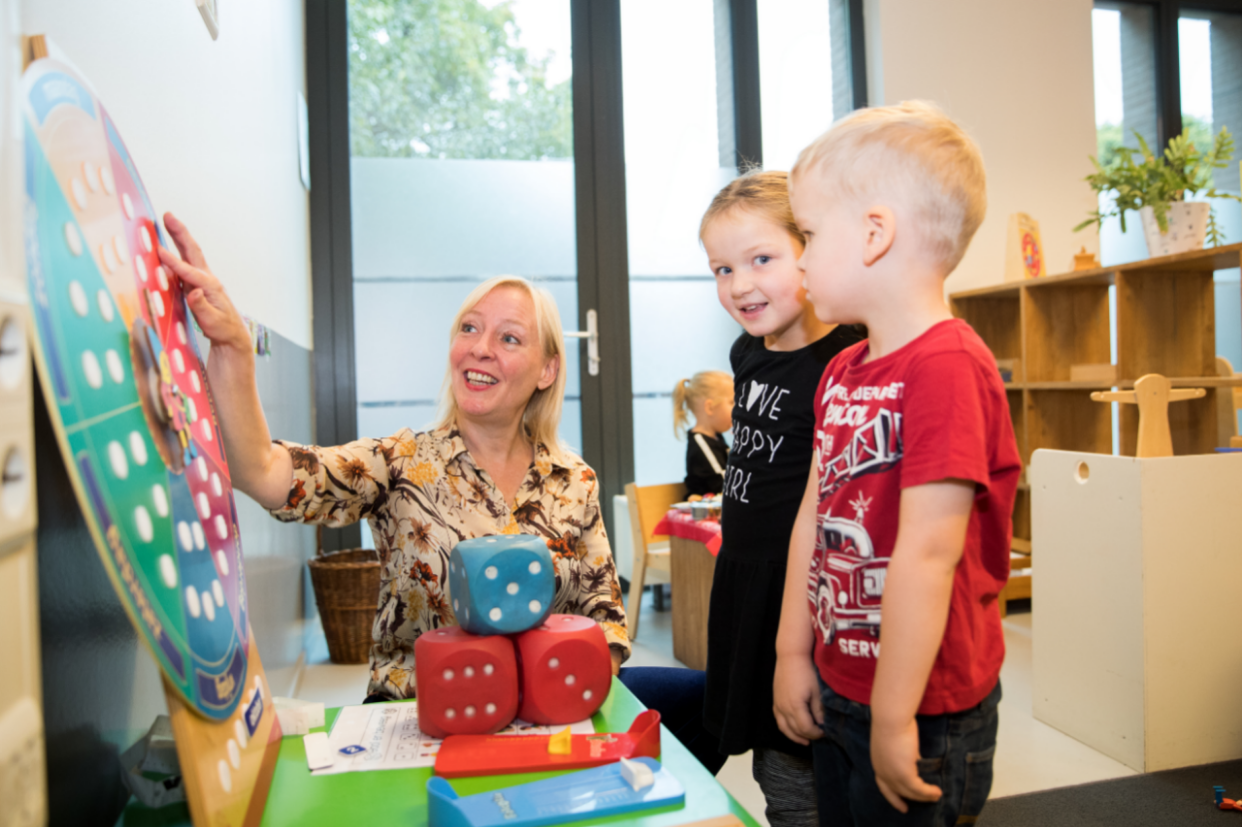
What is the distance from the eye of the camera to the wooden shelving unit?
10.8 feet

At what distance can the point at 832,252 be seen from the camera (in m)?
0.88

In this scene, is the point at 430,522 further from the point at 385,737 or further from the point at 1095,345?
the point at 1095,345

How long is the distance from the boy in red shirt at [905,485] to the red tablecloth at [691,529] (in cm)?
172

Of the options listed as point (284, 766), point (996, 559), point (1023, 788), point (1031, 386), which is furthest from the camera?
point (1031, 386)

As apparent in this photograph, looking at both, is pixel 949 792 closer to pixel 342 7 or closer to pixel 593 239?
pixel 593 239

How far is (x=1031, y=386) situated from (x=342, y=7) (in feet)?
10.8

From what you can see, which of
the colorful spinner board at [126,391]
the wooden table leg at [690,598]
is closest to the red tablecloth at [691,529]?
the wooden table leg at [690,598]

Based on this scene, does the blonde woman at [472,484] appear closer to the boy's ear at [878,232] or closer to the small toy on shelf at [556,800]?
the small toy on shelf at [556,800]

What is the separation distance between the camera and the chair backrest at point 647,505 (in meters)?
3.45

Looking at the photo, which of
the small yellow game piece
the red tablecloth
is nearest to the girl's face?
the small yellow game piece

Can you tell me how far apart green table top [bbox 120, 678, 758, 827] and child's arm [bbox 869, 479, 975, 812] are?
0.58ft

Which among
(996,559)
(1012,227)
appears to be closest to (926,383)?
(996,559)

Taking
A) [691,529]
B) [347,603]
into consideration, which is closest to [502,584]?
[691,529]

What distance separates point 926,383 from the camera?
2.66 feet
